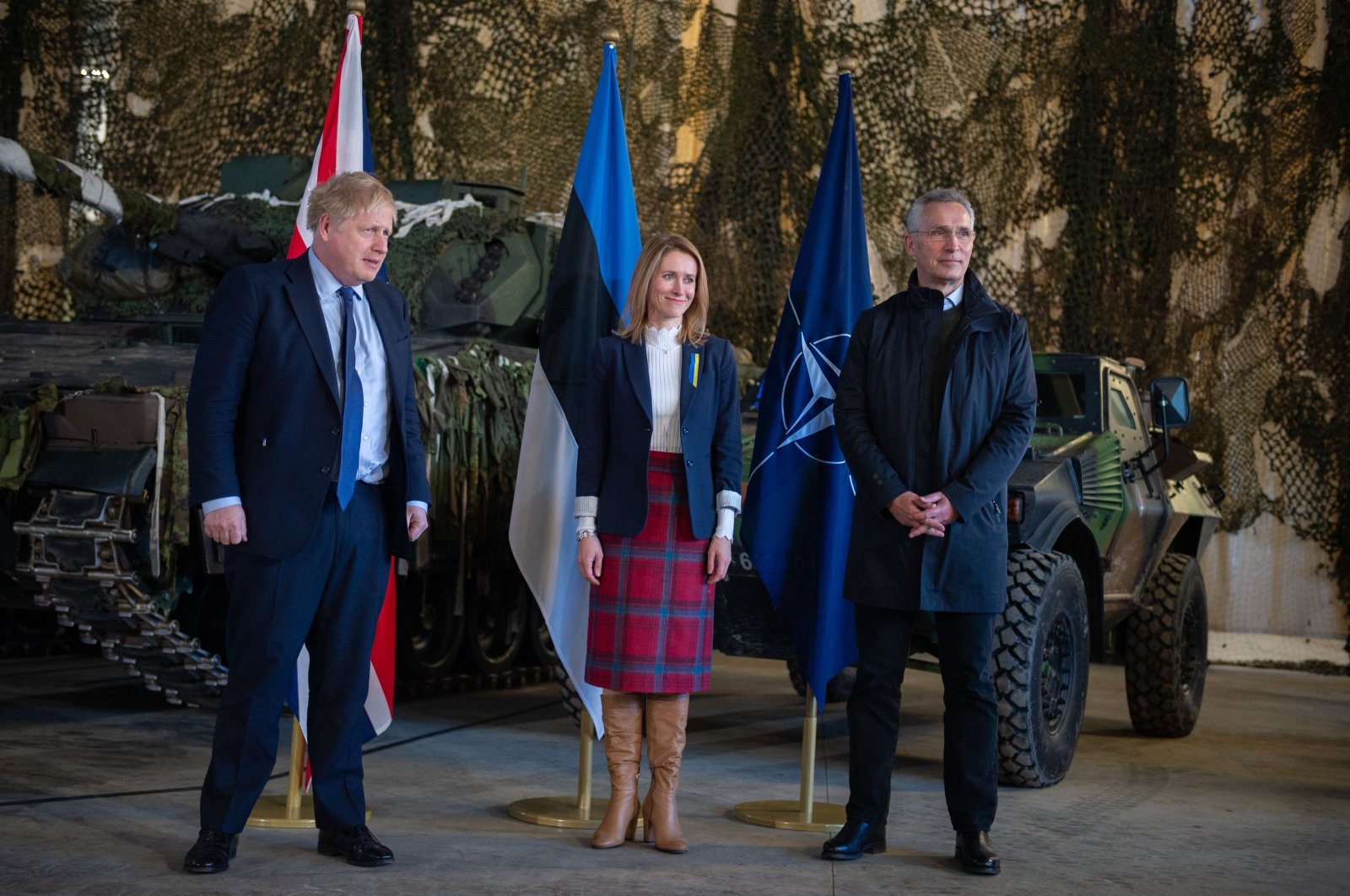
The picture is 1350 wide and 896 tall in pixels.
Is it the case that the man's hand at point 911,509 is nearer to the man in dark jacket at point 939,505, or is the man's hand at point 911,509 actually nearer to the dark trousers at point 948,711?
the man in dark jacket at point 939,505

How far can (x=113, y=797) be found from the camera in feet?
16.2

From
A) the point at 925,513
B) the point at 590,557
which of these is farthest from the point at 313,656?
the point at 925,513

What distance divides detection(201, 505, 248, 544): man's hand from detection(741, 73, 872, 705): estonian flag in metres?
1.62

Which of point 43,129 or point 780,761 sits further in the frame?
point 43,129

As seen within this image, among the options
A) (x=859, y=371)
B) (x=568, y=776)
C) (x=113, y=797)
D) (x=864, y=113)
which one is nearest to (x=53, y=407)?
(x=113, y=797)

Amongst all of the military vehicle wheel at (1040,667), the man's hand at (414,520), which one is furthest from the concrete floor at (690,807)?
the man's hand at (414,520)

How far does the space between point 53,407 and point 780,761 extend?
123 inches

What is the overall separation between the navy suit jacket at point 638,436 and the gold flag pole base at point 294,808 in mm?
1162

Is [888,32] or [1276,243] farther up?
[888,32]

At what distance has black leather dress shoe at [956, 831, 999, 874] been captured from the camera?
13.8 ft

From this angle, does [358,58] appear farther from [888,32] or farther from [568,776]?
[888,32]

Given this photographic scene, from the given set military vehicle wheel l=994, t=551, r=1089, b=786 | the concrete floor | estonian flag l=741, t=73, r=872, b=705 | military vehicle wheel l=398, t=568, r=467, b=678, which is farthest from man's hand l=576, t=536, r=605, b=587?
military vehicle wheel l=398, t=568, r=467, b=678

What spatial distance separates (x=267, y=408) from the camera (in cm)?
391

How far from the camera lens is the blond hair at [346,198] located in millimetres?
3963
